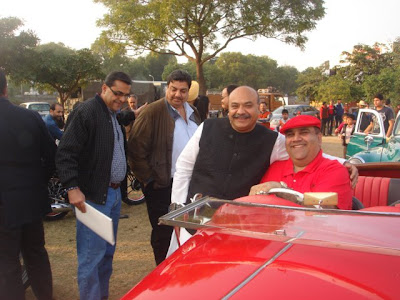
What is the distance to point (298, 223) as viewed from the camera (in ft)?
5.63

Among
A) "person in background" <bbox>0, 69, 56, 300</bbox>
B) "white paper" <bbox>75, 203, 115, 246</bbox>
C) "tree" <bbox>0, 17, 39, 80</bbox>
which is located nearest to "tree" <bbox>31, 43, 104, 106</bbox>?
"tree" <bbox>0, 17, 39, 80</bbox>

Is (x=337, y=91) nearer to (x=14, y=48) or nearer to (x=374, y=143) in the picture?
(x=374, y=143)

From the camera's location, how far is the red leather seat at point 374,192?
3467 millimetres

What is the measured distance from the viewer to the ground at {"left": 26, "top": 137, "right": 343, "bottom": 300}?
3754 millimetres

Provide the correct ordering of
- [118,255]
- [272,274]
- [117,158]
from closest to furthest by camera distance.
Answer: [272,274] < [117,158] < [118,255]

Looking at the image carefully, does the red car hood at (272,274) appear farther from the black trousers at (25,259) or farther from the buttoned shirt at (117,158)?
the black trousers at (25,259)

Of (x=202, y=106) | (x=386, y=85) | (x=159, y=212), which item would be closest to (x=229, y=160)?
(x=159, y=212)

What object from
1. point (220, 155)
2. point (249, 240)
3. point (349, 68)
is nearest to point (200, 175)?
point (220, 155)

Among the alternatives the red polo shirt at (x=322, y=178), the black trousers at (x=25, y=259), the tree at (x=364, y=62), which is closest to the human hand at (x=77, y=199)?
the black trousers at (x=25, y=259)

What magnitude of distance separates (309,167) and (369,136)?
5352 mm

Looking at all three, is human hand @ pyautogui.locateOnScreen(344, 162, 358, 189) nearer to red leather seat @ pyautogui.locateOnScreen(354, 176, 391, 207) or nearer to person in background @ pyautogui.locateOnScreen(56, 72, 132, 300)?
red leather seat @ pyautogui.locateOnScreen(354, 176, 391, 207)

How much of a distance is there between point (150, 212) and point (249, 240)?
213 cm

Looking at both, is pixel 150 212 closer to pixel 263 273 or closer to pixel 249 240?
pixel 249 240

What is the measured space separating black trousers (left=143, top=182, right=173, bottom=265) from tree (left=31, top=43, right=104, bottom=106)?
27.4 meters
